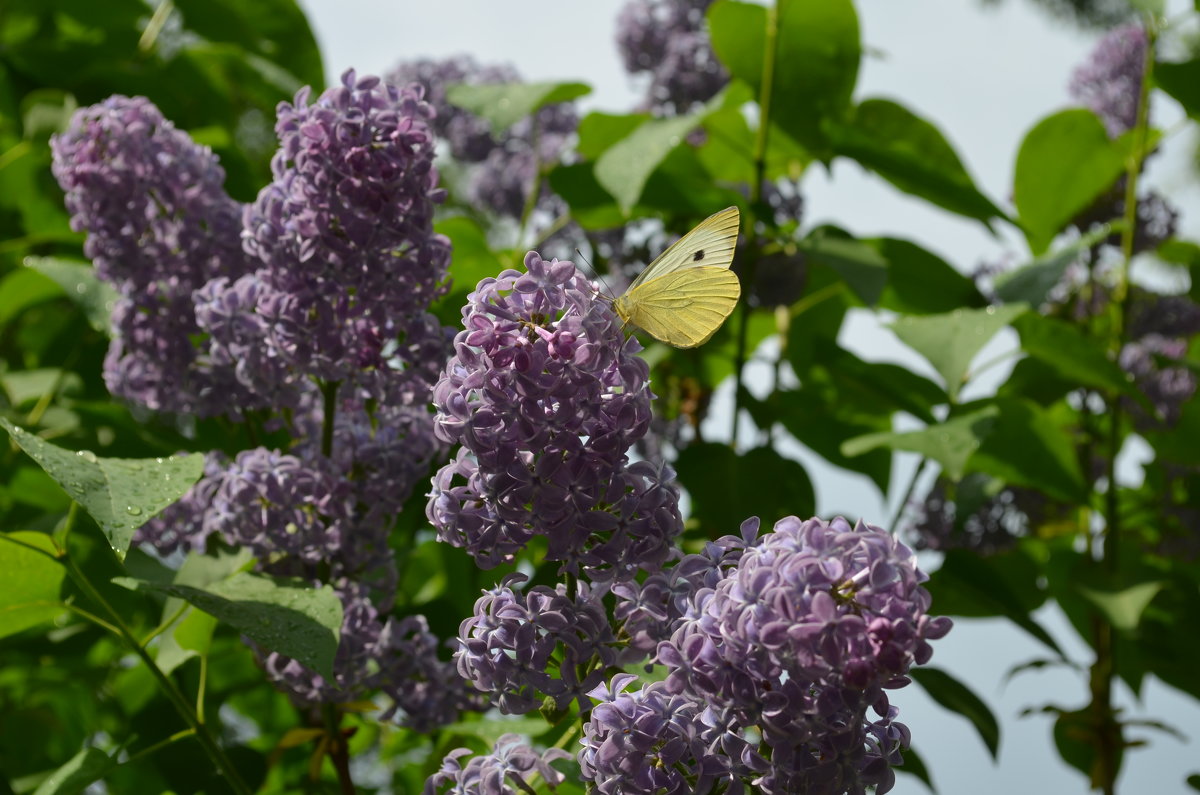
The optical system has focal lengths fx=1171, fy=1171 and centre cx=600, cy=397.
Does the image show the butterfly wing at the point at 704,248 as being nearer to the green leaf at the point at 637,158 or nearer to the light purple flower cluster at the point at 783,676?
the light purple flower cluster at the point at 783,676

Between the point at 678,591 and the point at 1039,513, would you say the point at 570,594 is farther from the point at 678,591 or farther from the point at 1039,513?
the point at 1039,513

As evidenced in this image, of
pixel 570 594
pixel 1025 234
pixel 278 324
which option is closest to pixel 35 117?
pixel 278 324

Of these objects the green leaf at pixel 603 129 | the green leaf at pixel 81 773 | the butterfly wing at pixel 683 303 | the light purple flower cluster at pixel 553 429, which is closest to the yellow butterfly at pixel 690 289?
the butterfly wing at pixel 683 303

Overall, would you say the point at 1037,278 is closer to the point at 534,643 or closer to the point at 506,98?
the point at 506,98

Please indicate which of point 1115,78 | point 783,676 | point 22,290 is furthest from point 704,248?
point 1115,78

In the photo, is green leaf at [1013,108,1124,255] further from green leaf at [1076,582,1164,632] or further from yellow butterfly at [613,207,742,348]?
yellow butterfly at [613,207,742,348]
